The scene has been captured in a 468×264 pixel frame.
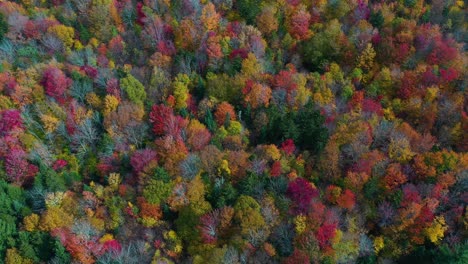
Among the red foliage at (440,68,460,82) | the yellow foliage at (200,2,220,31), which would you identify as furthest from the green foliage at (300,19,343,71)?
the red foliage at (440,68,460,82)

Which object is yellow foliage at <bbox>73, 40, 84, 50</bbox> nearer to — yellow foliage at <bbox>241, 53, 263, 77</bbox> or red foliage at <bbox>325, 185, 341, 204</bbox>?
yellow foliage at <bbox>241, 53, 263, 77</bbox>

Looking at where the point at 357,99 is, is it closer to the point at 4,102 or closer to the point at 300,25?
the point at 300,25

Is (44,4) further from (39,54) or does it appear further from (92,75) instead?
(92,75)

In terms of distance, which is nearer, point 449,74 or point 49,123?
point 49,123

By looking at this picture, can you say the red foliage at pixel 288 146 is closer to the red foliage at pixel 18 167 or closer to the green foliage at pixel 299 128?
the green foliage at pixel 299 128

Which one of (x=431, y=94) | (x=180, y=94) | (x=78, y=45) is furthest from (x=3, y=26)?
(x=431, y=94)

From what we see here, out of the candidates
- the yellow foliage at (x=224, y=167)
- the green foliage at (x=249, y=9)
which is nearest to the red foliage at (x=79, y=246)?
the yellow foliage at (x=224, y=167)
